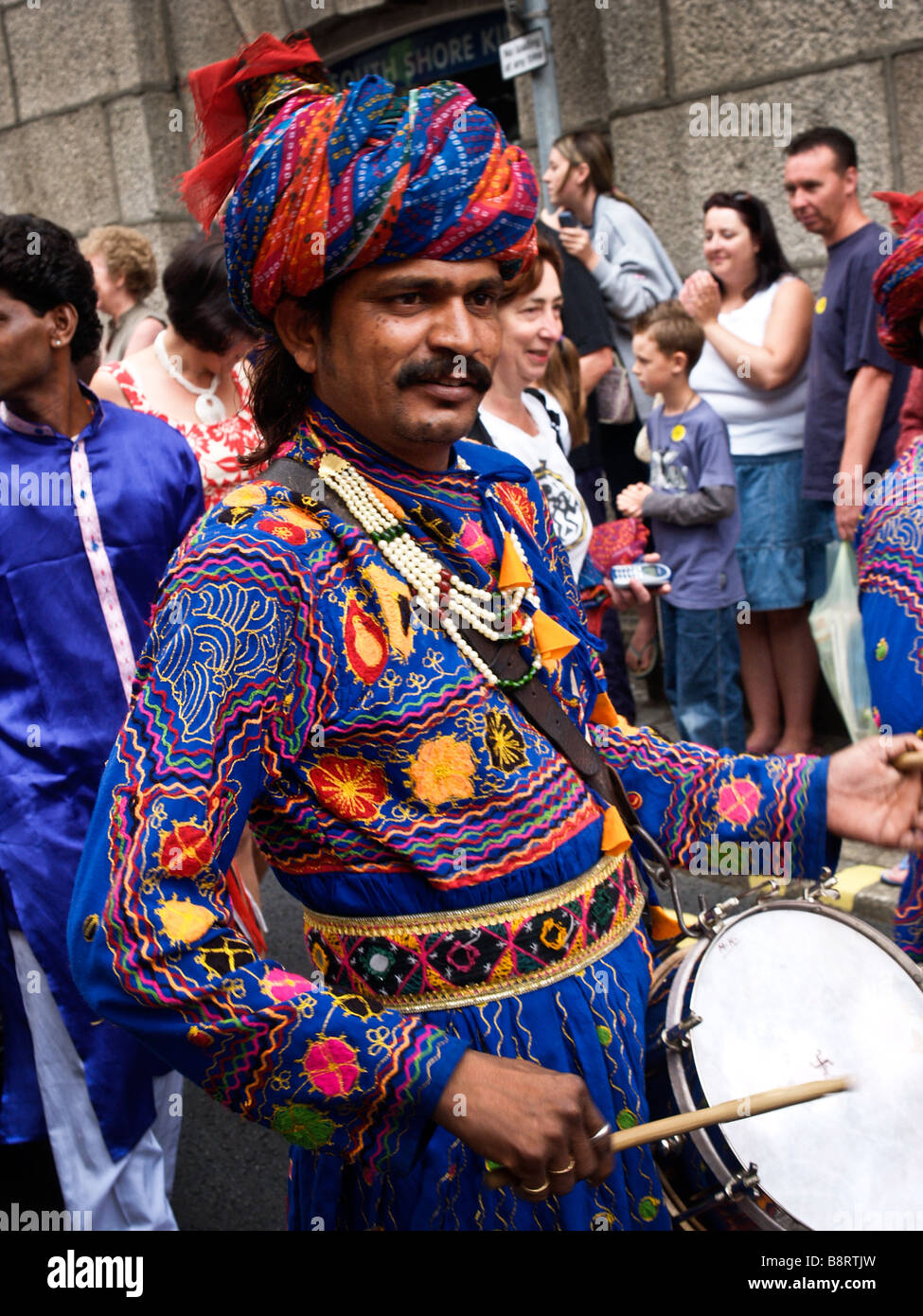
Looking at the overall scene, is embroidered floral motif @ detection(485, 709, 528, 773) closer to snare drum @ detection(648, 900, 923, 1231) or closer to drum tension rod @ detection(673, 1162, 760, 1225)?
snare drum @ detection(648, 900, 923, 1231)

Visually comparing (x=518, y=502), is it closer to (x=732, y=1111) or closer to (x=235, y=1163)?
(x=732, y=1111)

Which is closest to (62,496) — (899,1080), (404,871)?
(404,871)

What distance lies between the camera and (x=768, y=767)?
198 cm

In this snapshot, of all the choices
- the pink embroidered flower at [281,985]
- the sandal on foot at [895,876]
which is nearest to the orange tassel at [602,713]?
the pink embroidered flower at [281,985]

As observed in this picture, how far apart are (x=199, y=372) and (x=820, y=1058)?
11.0 feet

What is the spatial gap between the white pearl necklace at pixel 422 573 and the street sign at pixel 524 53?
529 cm

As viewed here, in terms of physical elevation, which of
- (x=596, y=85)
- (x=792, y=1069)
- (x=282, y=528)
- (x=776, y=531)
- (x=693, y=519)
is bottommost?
(x=776, y=531)

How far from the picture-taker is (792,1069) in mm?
1812

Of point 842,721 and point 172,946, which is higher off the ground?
point 172,946

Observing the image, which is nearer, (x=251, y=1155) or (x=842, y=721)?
(x=251, y=1155)

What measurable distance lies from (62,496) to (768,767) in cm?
181

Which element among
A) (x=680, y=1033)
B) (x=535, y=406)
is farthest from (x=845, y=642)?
(x=680, y=1033)

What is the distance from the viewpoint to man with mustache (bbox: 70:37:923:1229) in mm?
1441

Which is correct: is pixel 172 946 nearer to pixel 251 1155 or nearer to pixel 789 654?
pixel 251 1155
